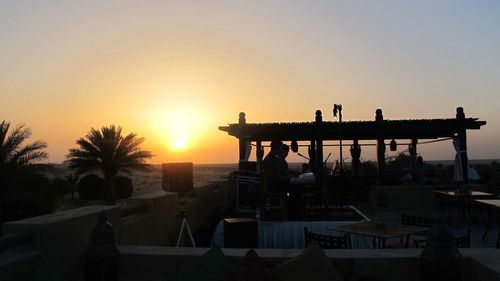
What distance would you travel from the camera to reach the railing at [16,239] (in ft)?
11.0

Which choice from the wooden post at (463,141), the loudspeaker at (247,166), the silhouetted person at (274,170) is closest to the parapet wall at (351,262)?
the silhouetted person at (274,170)

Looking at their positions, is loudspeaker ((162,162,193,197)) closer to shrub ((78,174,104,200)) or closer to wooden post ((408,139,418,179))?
wooden post ((408,139,418,179))

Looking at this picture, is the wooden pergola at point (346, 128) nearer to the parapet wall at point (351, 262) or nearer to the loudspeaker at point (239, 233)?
the loudspeaker at point (239, 233)

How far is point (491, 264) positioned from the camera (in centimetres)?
316

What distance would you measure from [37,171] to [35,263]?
629 inches

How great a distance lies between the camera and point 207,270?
10.6ft

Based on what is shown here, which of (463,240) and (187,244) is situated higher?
(463,240)

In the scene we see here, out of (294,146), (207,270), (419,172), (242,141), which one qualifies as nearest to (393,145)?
(419,172)

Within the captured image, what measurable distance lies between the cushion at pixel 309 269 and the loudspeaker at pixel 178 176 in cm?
421

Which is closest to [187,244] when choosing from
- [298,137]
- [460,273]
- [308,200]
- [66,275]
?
[308,200]

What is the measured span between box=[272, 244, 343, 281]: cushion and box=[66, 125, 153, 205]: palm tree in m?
21.5

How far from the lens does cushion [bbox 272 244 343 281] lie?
9.95ft

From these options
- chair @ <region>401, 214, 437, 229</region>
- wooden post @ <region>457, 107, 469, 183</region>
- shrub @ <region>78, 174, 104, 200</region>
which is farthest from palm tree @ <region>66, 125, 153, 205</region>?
chair @ <region>401, 214, 437, 229</region>

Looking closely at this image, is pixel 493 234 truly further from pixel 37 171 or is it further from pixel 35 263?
pixel 37 171
